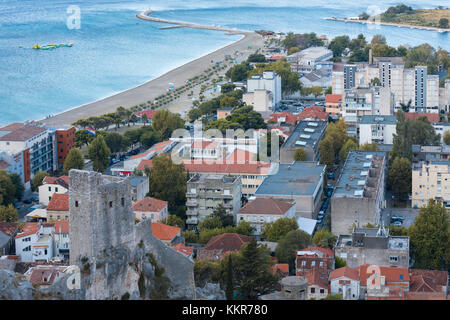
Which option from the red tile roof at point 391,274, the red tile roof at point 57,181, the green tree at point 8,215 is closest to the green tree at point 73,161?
the red tile roof at point 57,181

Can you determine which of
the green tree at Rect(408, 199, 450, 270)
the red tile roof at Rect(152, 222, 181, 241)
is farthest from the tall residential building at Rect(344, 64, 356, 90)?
the red tile roof at Rect(152, 222, 181, 241)

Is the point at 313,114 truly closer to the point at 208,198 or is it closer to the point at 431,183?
the point at 431,183

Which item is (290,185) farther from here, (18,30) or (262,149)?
(18,30)

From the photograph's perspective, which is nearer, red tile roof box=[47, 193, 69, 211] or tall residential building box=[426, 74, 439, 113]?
red tile roof box=[47, 193, 69, 211]

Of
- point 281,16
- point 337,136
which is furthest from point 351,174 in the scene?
point 281,16

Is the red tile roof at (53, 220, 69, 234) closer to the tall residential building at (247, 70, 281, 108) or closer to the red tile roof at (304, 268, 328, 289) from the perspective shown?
the red tile roof at (304, 268, 328, 289)

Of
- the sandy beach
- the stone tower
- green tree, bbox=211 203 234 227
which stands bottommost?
the sandy beach

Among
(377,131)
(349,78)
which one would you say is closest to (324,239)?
(377,131)
